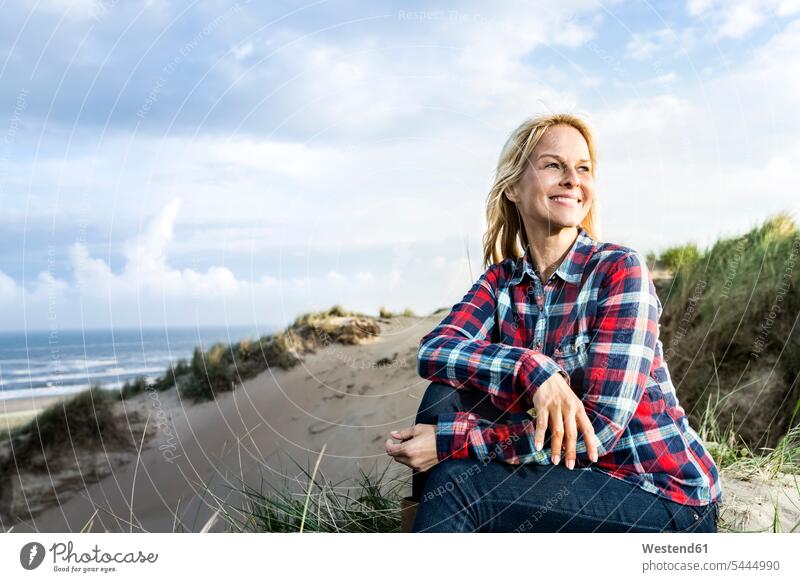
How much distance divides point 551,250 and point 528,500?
75cm

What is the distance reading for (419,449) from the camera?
1.82 m

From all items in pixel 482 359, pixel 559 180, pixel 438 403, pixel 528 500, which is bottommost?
pixel 528 500

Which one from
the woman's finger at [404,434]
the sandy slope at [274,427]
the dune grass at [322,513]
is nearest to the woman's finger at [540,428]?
the woman's finger at [404,434]

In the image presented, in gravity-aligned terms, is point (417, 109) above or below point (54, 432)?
above

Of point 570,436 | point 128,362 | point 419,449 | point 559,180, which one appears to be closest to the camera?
→ point 570,436

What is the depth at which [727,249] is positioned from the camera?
14.9ft

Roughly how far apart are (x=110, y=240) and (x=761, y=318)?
134 inches

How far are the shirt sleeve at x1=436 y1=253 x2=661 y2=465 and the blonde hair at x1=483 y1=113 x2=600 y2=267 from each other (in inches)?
17.7

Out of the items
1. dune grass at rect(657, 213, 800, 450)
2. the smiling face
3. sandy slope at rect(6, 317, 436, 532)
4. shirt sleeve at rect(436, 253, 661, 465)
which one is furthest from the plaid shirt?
sandy slope at rect(6, 317, 436, 532)

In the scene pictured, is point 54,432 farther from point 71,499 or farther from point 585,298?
point 585,298

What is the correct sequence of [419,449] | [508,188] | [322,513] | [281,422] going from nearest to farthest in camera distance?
[419,449] < [508,188] < [322,513] < [281,422]

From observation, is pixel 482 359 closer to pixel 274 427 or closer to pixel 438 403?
pixel 438 403

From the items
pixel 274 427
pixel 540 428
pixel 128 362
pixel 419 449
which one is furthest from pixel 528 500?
pixel 128 362

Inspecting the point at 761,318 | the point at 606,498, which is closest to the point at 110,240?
the point at 606,498
